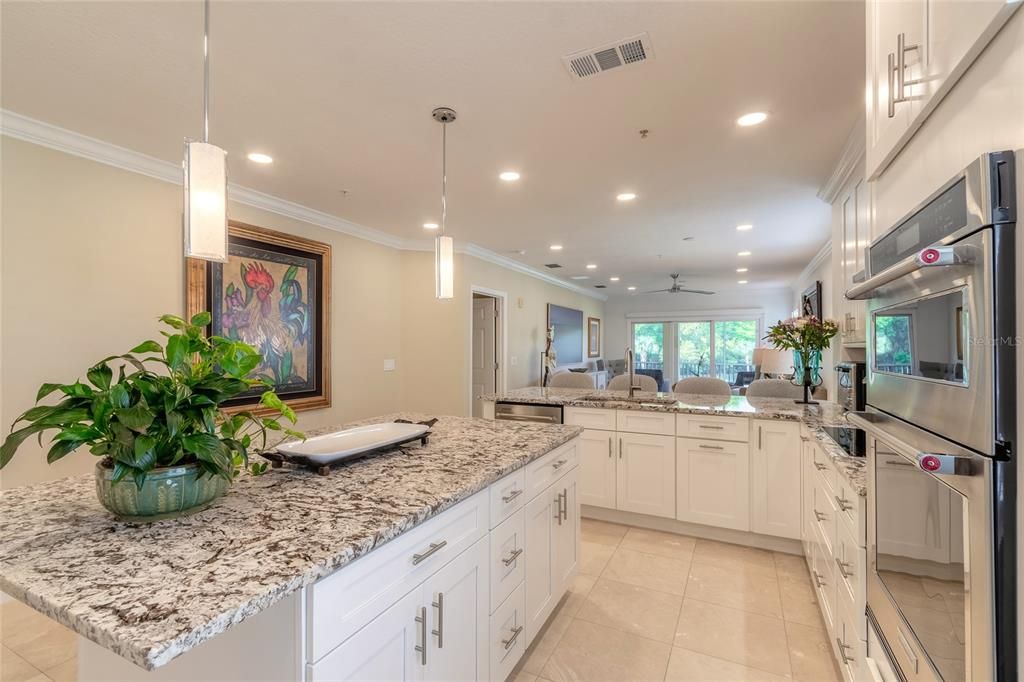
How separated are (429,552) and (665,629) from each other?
1.57 meters

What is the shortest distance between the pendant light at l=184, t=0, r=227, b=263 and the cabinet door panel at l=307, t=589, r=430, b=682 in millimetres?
1060

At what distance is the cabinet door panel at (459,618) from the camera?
1.22 m

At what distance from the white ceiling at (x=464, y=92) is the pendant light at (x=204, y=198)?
713 millimetres

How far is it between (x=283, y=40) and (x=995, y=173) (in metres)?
2.10

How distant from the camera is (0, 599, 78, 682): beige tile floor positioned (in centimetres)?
183

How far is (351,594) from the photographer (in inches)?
37.9

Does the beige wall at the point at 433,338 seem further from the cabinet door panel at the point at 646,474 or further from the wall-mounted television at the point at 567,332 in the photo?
the wall-mounted television at the point at 567,332

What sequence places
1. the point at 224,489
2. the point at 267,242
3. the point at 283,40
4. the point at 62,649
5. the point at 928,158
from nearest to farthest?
the point at 928,158
the point at 224,489
the point at 283,40
the point at 62,649
the point at 267,242

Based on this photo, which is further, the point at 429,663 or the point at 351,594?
the point at 429,663

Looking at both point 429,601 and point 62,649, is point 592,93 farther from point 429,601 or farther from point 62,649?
point 62,649

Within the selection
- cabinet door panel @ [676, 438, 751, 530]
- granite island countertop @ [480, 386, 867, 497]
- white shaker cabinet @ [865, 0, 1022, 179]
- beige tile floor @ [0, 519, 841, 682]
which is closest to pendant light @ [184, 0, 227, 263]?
white shaker cabinet @ [865, 0, 1022, 179]

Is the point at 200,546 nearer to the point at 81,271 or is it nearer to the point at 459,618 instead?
the point at 459,618

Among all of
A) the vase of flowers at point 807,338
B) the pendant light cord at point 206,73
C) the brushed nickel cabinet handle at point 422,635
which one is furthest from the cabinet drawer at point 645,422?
the pendant light cord at point 206,73

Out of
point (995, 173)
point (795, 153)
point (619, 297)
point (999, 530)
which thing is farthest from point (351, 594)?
point (619, 297)
